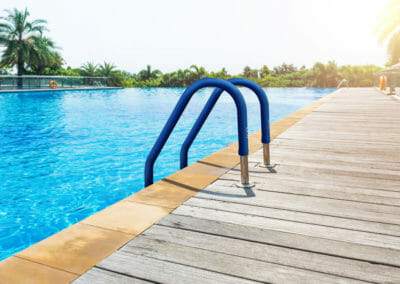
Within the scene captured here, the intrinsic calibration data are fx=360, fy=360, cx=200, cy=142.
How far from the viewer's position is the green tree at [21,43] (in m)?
34.2

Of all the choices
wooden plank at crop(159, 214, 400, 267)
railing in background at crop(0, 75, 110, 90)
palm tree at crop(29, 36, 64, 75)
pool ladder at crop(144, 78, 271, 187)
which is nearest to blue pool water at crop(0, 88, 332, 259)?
pool ladder at crop(144, 78, 271, 187)

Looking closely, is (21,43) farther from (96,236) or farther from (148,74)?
(96,236)

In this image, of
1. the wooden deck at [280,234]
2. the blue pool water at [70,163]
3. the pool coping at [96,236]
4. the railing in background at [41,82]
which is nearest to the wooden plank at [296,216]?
the wooden deck at [280,234]

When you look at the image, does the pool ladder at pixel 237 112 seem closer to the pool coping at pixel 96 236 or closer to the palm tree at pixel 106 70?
the pool coping at pixel 96 236

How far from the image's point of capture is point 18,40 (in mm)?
34625

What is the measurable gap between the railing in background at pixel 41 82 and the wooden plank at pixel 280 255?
30946 mm

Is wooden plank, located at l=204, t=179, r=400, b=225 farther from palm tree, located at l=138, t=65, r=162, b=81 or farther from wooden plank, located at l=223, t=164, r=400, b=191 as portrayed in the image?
palm tree, located at l=138, t=65, r=162, b=81

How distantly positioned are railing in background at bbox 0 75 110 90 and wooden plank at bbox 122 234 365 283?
31007mm

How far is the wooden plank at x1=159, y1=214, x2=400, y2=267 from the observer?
1798mm

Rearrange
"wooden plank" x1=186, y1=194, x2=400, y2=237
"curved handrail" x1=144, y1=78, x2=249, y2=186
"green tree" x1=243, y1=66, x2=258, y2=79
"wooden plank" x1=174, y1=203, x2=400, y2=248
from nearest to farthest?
"wooden plank" x1=174, y1=203, x2=400, y2=248 → "wooden plank" x1=186, y1=194, x2=400, y2=237 → "curved handrail" x1=144, y1=78, x2=249, y2=186 → "green tree" x1=243, y1=66, x2=258, y2=79

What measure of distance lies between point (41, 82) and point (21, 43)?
4.51 m

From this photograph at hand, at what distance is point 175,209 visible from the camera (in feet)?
7.98

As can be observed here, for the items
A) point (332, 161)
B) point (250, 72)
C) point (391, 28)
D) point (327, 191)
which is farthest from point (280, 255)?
point (250, 72)

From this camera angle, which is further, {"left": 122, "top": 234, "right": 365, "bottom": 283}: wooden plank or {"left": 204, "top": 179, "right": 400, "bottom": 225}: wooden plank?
{"left": 204, "top": 179, "right": 400, "bottom": 225}: wooden plank
